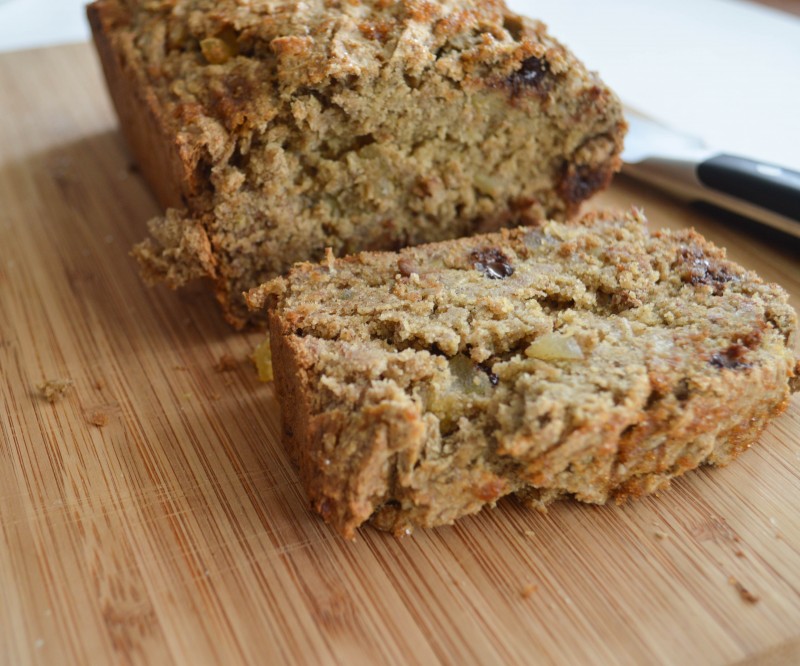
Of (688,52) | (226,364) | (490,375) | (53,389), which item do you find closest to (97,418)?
(53,389)

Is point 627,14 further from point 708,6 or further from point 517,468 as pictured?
point 517,468

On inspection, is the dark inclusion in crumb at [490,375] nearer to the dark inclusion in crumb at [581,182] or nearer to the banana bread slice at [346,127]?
the banana bread slice at [346,127]

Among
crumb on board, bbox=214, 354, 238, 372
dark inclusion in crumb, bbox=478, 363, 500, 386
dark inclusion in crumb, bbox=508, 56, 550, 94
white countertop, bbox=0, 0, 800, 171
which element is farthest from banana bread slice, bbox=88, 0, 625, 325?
white countertop, bbox=0, 0, 800, 171

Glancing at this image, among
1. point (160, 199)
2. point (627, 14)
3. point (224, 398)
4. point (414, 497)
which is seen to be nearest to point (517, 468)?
point (414, 497)

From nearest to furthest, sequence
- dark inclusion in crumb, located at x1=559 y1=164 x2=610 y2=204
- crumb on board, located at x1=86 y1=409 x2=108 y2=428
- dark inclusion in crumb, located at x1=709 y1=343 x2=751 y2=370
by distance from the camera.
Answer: dark inclusion in crumb, located at x1=709 y1=343 x2=751 y2=370 < crumb on board, located at x1=86 y1=409 x2=108 y2=428 < dark inclusion in crumb, located at x1=559 y1=164 x2=610 y2=204

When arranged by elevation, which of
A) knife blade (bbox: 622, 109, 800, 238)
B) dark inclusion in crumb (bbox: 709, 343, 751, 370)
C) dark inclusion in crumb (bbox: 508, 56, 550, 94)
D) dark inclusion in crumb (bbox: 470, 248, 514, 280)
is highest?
dark inclusion in crumb (bbox: 508, 56, 550, 94)

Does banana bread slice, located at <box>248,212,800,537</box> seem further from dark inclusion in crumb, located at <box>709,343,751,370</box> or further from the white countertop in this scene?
the white countertop

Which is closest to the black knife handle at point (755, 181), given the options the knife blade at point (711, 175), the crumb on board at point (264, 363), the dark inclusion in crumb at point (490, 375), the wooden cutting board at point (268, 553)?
the knife blade at point (711, 175)

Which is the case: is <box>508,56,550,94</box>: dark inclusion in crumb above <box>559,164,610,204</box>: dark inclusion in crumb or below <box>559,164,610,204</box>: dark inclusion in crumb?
above

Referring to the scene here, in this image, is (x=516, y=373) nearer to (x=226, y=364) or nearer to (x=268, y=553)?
(x=268, y=553)
